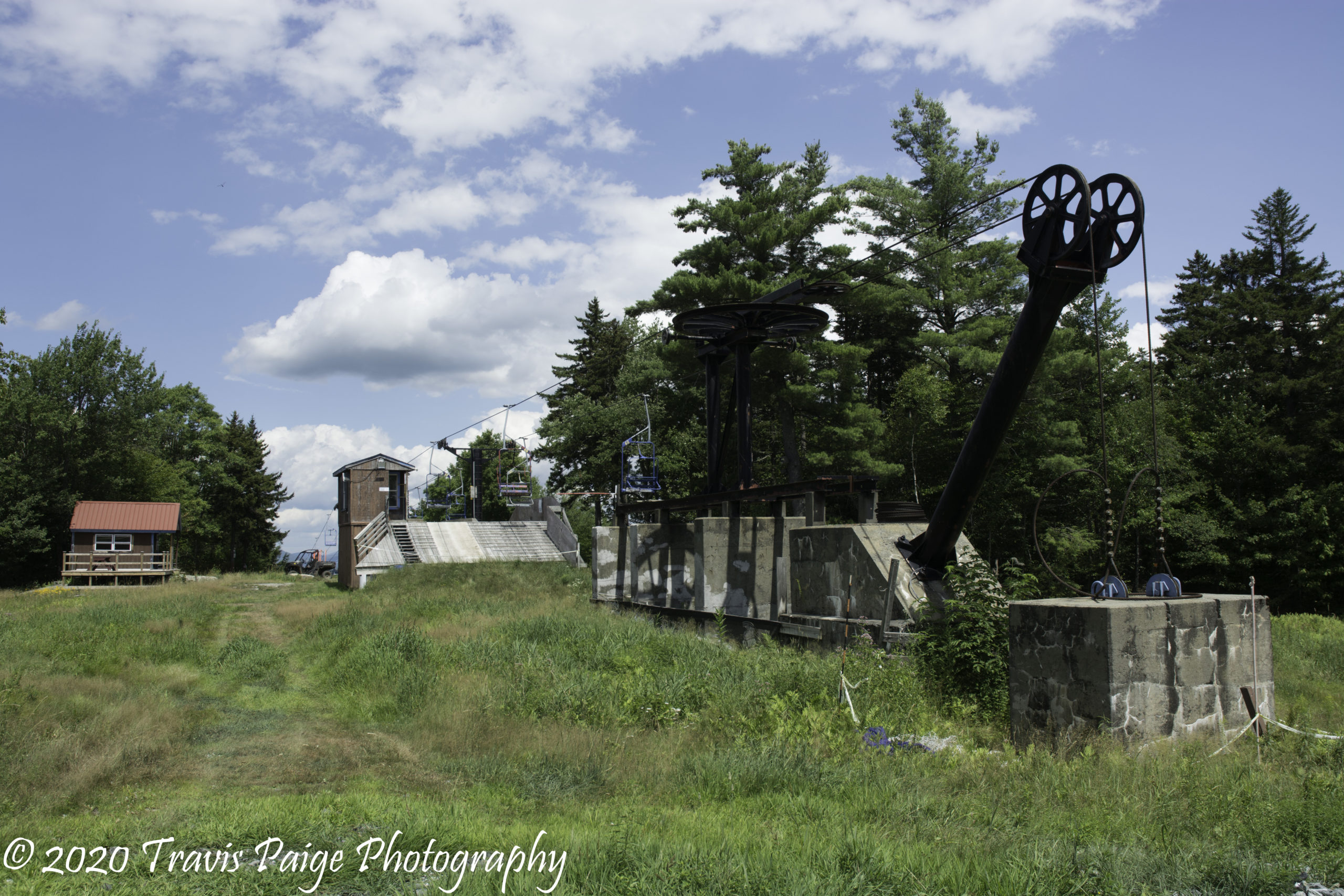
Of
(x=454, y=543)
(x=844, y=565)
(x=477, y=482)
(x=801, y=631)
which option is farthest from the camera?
(x=477, y=482)

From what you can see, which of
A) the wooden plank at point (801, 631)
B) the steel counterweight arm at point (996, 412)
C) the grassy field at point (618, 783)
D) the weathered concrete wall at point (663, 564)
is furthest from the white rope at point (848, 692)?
the weathered concrete wall at point (663, 564)

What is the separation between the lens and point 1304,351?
33.3 metres

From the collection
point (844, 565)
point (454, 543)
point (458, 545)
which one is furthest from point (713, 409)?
point (454, 543)

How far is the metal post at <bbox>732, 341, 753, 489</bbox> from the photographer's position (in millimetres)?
17984

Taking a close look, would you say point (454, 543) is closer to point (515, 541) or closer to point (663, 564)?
point (515, 541)

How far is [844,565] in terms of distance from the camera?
13484 mm

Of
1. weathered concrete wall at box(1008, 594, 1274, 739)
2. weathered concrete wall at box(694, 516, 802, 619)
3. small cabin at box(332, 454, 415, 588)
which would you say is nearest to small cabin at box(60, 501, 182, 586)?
small cabin at box(332, 454, 415, 588)

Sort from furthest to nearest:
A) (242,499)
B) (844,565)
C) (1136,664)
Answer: (242,499)
(844,565)
(1136,664)

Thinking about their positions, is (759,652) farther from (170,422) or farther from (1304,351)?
(170,422)

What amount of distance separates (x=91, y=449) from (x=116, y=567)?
14.4 m

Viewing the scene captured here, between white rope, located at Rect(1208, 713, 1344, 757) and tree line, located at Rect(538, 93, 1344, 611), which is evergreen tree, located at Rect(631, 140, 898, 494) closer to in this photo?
tree line, located at Rect(538, 93, 1344, 611)

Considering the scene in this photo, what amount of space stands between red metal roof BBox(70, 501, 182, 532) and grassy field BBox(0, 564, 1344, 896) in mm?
32465

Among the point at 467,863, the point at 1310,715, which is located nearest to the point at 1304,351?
the point at 1310,715

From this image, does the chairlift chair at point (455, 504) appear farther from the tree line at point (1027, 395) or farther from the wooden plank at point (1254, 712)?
the wooden plank at point (1254, 712)
